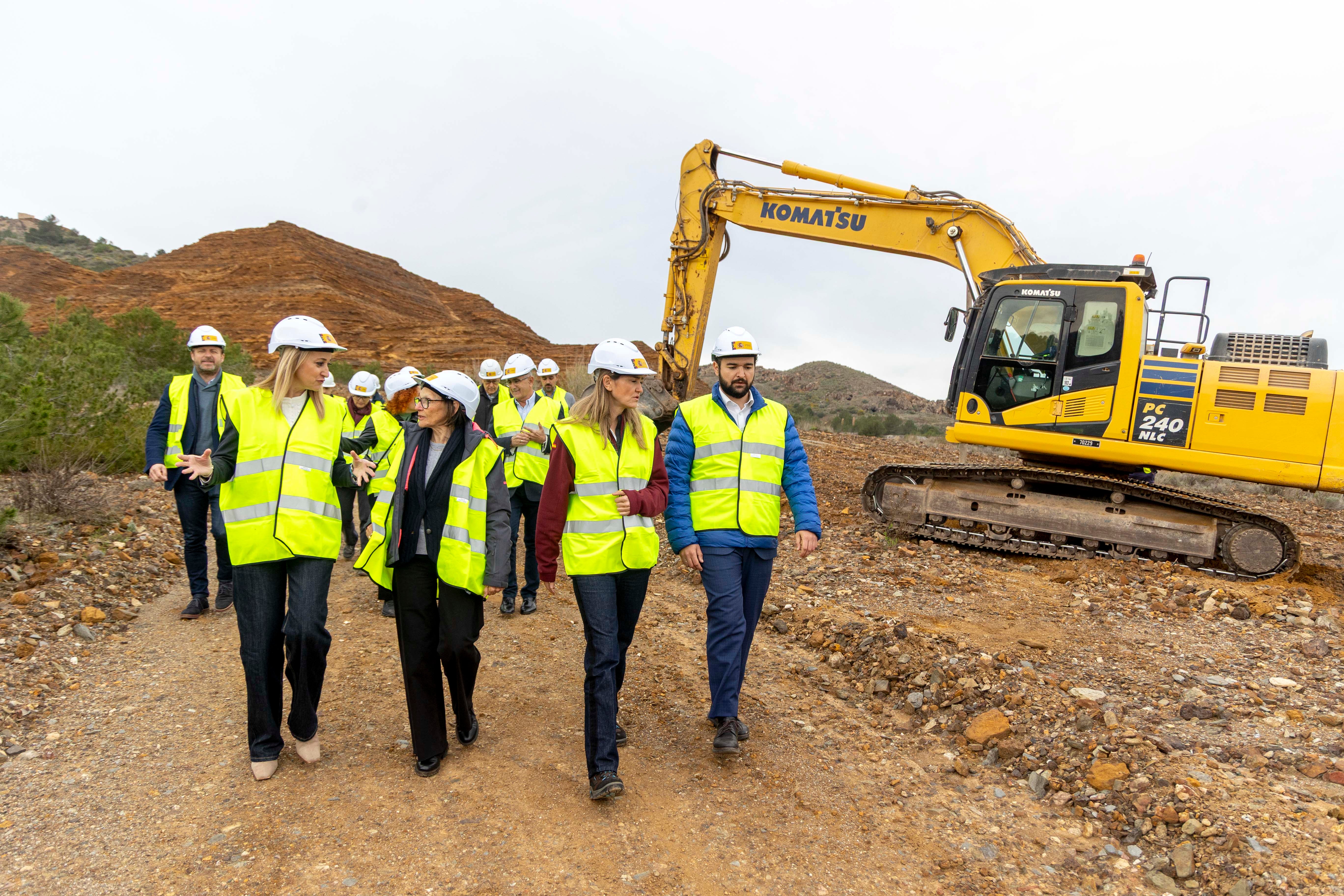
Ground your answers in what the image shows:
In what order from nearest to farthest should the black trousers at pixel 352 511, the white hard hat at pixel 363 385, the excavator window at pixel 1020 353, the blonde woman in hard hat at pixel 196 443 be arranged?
the blonde woman in hard hat at pixel 196 443 → the black trousers at pixel 352 511 → the white hard hat at pixel 363 385 → the excavator window at pixel 1020 353

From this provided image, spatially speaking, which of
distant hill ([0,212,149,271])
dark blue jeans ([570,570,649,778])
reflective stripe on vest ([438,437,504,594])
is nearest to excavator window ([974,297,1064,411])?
dark blue jeans ([570,570,649,778])

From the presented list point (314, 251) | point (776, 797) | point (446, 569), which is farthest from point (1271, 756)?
point (314, 251)

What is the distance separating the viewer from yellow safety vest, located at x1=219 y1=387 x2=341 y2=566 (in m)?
3.60

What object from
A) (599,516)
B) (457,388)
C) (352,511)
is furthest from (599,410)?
(352,511)

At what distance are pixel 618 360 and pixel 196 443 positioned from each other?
3.80m

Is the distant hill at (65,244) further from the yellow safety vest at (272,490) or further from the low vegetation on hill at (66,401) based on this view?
the yellow safety vest at (272,490)

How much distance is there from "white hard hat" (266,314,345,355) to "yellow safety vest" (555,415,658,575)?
118cm

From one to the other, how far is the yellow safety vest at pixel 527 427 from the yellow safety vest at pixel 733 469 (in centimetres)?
207

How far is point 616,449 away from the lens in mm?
3715

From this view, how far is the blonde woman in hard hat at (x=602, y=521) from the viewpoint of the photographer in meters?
3.57

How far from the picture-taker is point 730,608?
13.1ft

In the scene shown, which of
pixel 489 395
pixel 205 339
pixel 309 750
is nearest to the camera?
pixel 309 750

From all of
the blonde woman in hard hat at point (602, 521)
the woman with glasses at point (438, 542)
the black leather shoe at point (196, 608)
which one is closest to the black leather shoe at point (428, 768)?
the woman with glasses at point (438, 542)

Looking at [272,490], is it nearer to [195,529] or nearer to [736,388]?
[736,388]
